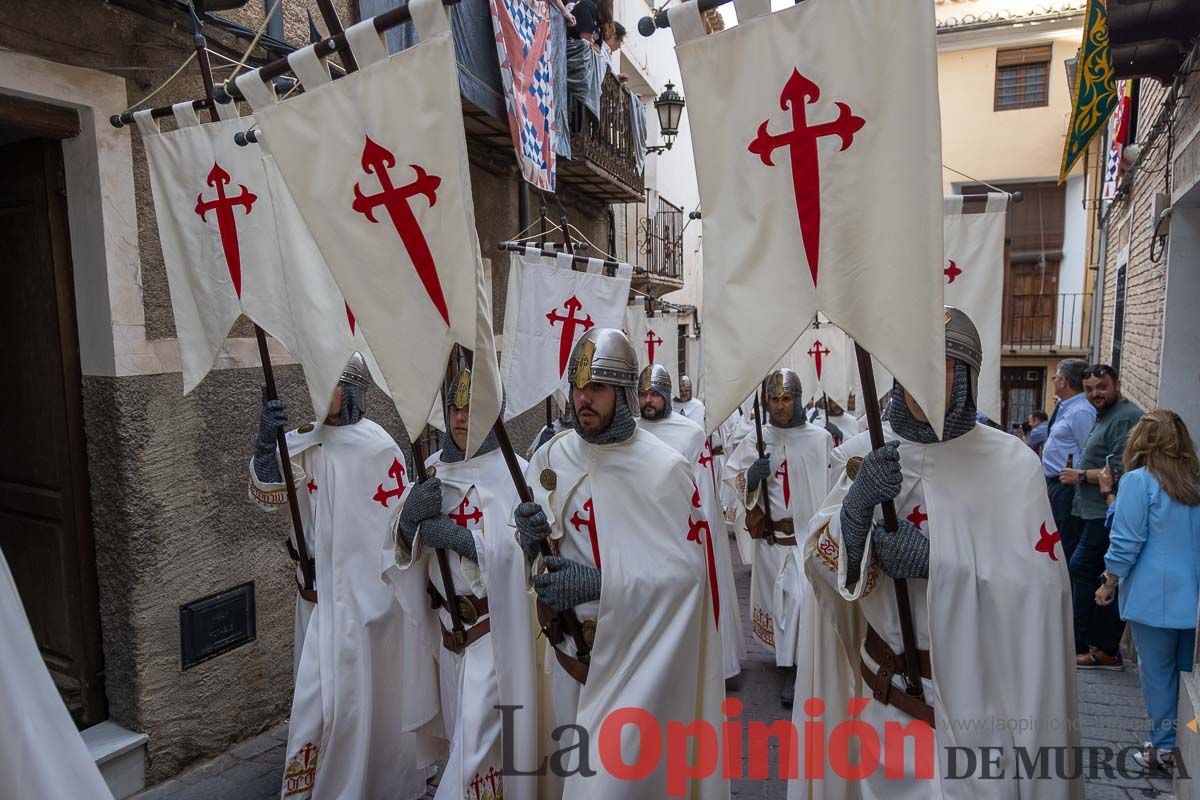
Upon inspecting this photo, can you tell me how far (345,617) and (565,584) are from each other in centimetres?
155

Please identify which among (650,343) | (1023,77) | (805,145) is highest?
(1023,77)

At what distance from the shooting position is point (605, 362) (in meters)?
3.41

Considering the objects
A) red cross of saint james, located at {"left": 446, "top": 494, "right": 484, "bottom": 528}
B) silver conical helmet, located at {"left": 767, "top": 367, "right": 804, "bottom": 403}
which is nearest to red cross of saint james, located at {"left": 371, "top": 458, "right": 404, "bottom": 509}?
red cross of saint james, located at {"left": 446, "top": 494, "right": 484, "bottom": 528}

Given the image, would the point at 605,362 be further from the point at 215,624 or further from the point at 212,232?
the point at 215,624

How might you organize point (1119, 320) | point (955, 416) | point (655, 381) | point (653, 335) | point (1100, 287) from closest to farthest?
point (955, 416) → point (655, 381) → point (653, 335) → point (1119, 320) → point (1100, 287)

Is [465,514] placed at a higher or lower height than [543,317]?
lower

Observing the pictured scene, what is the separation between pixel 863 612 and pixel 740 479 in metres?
3.56

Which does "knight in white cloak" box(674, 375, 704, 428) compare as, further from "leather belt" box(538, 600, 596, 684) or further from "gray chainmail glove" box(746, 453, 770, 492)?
"leather belt" box(538, 600, 596, 684)

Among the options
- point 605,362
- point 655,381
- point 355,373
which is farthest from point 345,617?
point 655,381

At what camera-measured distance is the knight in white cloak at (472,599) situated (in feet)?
11.4

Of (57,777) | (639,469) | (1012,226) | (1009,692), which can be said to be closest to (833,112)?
(639,469)

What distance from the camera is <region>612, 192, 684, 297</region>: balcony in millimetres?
13617

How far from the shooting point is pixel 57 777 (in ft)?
6.49

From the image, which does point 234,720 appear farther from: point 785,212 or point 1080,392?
point 1080,392
